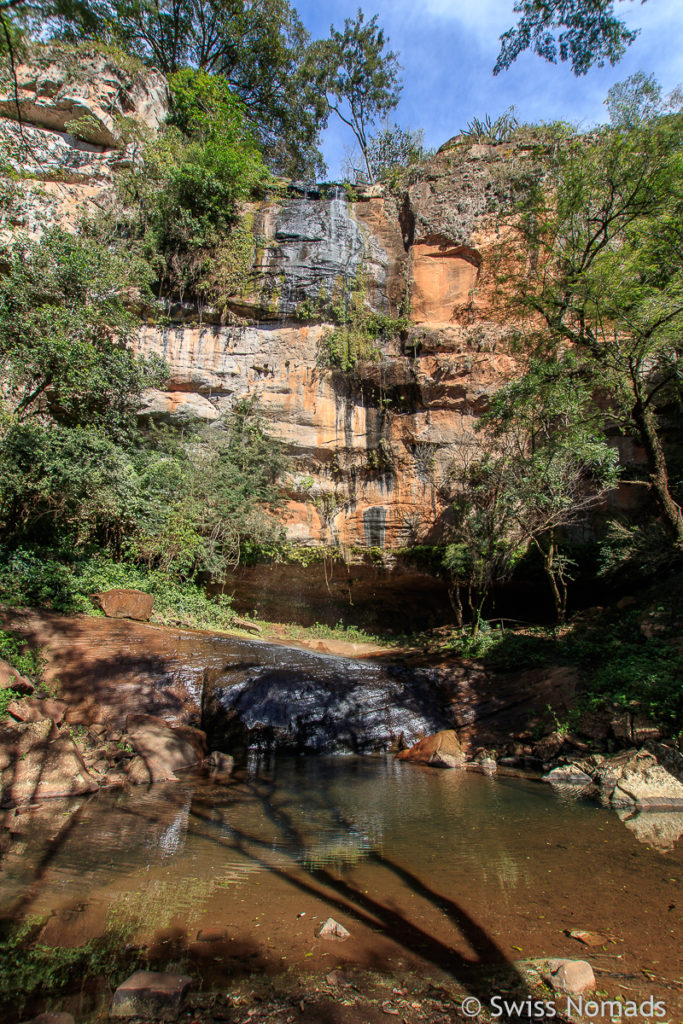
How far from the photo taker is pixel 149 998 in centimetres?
201

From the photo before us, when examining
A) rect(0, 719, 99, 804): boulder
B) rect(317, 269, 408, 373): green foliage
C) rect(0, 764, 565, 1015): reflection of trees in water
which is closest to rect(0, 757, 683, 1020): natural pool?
rect(0, 764, 565, 1015): reflection of trees in water

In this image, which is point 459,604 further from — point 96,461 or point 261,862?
point 261,862

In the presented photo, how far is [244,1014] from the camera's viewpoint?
6.53 ft

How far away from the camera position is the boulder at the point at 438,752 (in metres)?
7.61

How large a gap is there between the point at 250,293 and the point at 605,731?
49.8ft

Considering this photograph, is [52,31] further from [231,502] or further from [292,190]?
[292,190]

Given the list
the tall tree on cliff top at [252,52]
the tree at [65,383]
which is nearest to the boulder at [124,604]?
the tree at [65,383]

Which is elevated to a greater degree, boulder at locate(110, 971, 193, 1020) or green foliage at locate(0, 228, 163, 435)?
green foliage at locate(0, 228, 163, 435)

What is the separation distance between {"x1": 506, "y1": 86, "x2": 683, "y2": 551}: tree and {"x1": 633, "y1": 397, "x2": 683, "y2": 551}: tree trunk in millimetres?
17

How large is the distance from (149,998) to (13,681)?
5.61 m

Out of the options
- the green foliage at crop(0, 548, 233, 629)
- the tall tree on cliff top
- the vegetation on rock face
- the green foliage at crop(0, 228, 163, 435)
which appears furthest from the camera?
the tall tree on cliff top

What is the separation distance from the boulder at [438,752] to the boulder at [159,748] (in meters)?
3.25

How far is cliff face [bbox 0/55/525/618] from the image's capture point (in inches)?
626

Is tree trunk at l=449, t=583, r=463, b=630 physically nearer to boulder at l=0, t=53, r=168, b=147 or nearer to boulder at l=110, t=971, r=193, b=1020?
boulder at l=110, t=971, r=193, b=1020
